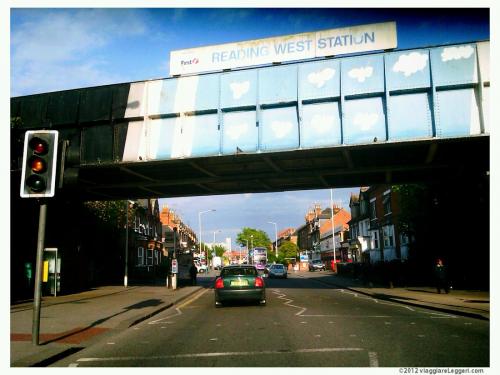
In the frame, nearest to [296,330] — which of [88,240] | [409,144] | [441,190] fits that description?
[409,144]

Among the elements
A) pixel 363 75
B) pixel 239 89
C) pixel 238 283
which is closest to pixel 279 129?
pixel 239 89

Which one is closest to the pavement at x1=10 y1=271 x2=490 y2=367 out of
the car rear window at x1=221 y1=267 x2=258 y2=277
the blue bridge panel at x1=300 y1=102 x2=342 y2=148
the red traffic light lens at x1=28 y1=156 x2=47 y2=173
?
the car rear window at x1=221 y1=267 x2=258 y2=277

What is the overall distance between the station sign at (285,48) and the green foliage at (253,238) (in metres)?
131

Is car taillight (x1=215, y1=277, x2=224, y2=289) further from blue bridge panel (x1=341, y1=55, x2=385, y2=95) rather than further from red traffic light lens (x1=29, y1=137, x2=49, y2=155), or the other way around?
red traffic light lens (x1=29, y1=137, x2=49, y2=155)

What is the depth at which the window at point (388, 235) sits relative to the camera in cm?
4269

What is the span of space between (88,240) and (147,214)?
20634 millimetres

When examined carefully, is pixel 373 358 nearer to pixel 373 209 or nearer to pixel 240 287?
pixel 240 287

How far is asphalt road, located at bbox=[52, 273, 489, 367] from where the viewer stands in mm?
6742

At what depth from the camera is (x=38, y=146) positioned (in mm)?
8016

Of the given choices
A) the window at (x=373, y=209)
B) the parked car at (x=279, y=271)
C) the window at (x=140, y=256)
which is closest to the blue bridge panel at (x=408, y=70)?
the parked car at (x=279, y=271)

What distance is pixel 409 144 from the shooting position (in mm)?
15617

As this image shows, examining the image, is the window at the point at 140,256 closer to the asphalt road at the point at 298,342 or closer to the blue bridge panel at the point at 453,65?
the asphalt road at the point at 298,342

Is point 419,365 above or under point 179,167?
under

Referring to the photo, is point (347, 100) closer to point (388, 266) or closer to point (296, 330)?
point (296, 330)
